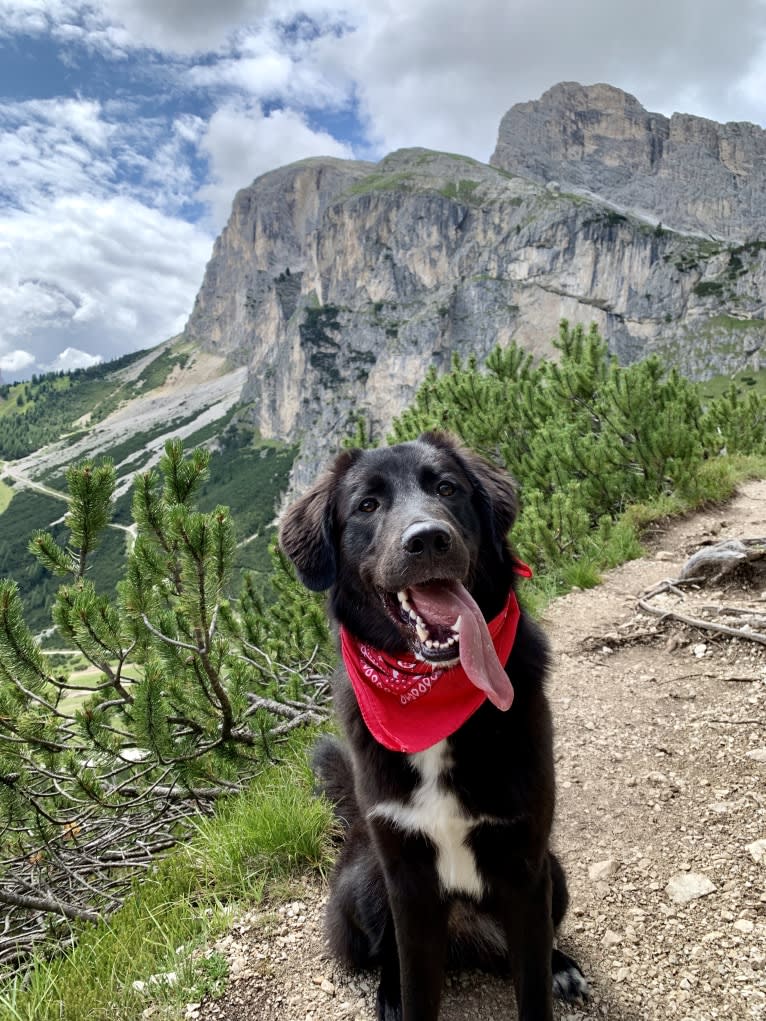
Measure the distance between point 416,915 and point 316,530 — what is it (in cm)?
147

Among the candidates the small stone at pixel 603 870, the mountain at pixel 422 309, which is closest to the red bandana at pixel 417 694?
the small stone at pixel 603 870

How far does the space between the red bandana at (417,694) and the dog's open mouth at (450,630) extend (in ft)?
0.36

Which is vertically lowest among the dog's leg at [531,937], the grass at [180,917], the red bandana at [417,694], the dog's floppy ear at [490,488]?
the grass at [180,917]

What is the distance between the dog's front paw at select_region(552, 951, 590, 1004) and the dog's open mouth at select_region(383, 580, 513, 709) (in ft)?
4.41

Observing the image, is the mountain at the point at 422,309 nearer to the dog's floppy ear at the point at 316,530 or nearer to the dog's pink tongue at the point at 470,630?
the dog's floppy ear at the point at 316,530

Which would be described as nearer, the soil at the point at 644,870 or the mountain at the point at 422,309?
the soil at the point at 644,870

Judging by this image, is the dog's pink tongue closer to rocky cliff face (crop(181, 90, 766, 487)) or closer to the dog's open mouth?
the dog's open mouth

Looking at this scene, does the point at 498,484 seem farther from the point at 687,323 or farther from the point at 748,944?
the point at 687,323

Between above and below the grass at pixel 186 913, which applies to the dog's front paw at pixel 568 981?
above

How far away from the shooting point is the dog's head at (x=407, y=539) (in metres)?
2.06

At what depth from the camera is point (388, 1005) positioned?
2.32 meters

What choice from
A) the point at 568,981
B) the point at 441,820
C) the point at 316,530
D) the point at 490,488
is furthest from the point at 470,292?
the point at 441,820

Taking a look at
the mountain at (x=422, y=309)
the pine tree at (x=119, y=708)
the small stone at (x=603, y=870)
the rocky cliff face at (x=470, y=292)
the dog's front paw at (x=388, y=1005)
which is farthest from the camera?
the rocky cliff face at (x=470, y=292)

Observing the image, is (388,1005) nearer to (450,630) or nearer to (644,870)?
(644,870)
